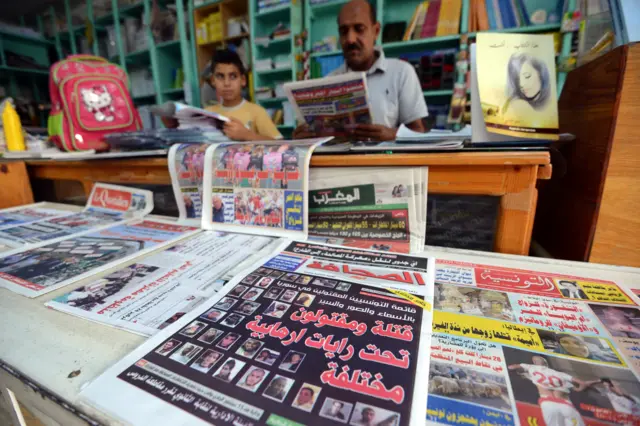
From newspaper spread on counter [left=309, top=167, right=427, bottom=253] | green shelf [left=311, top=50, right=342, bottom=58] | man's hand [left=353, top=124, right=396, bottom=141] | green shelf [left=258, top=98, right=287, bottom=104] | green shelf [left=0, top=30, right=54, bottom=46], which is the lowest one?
newspaper spread on counter [left=309, top=167, right=427, bottom=253]

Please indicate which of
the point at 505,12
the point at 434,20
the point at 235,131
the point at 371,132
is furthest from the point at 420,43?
the point at 235,131

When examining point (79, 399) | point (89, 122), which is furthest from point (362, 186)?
point (89, 122)

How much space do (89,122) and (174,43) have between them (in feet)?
6.96

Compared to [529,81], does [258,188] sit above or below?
below

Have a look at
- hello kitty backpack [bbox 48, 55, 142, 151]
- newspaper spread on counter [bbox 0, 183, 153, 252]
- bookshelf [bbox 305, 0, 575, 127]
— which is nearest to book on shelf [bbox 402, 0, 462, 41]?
bookshelf [bbox 305, 0, 575, 127]

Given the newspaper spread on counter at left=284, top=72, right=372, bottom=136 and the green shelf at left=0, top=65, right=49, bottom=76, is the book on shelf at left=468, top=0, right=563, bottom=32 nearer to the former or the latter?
the newspaper spread on counter at left=284, top=72, right=372, bottom=136

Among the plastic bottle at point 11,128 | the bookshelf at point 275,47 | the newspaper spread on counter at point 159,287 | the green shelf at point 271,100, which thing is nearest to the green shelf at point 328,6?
the bookshelf at point 275,47

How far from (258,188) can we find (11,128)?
1282 mm

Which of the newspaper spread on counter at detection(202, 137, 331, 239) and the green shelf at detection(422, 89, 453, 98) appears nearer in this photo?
the newspaper spread on counter at detection(202, 137, 331, 239)

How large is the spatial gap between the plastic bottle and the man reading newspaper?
147 centimetres

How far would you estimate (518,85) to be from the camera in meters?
0.49

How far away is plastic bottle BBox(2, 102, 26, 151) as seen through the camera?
1126mm

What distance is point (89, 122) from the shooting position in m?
1.15

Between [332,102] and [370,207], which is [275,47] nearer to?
[332,102]
